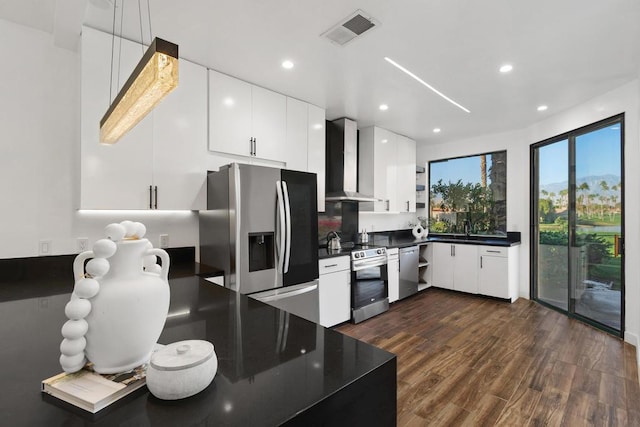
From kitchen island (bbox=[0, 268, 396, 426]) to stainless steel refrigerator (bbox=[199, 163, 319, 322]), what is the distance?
110 centimetres

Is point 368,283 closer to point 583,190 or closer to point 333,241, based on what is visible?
point 333,241

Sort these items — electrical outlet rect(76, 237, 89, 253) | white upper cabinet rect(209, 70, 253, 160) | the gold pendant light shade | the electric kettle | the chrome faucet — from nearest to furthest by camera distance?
the gold pendant light shade, electrical outlet rect(76, 237, 89, 253), white upper cabinet rect(209, 70, 253, 160), the electric kettle, the chrome faucet

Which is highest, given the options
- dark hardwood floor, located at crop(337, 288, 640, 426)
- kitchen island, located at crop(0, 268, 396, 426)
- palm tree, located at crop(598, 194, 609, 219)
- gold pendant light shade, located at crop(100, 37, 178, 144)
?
gold pendant light shade, located at crop(100, 37, 178, 144)

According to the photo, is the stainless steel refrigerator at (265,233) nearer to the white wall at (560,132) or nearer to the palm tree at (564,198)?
the white wall at (560,132)

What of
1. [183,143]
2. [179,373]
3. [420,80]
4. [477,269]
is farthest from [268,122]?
[477,269]

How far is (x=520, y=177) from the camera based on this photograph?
15.8ft

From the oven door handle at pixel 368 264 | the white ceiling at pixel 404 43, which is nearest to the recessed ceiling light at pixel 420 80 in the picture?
the white ceiling at pixel 404 43

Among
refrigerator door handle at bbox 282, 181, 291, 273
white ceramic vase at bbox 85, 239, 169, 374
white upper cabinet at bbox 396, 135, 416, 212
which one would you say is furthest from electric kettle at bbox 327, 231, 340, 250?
white ceramic vase at bbox 85, 239, 169, 374

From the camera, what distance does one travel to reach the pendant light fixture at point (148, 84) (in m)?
1.12

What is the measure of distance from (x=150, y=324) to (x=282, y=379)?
37 centimetres

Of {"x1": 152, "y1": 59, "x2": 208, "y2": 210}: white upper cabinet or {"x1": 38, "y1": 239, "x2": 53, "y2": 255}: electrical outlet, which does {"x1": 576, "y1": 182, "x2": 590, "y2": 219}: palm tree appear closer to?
{"x1": 152, "y1": 59, "x2": 208, "y2": 210}: white upper cabinet

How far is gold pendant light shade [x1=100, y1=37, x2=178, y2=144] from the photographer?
112 cm

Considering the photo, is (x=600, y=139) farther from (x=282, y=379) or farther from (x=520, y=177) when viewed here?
(x=282, y=379)

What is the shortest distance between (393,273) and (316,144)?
2.15 meters
